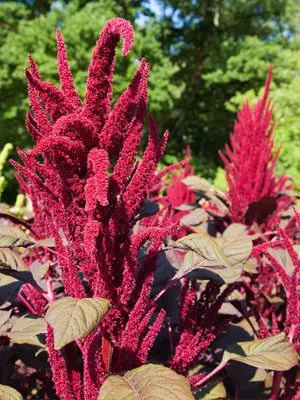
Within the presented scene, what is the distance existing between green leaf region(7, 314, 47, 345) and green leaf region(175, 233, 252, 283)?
30 cm

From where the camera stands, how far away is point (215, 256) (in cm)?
86

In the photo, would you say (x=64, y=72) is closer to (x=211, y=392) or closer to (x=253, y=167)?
(x=211, y=392)

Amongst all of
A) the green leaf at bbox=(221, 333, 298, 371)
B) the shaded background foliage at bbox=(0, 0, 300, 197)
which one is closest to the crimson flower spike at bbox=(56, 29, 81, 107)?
the green leaf at bbox=(221, 333, 298, 371)

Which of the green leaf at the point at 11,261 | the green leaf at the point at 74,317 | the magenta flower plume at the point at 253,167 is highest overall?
the magenta flower plume at the point at 253,167

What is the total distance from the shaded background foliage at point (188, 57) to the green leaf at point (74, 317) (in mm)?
7258

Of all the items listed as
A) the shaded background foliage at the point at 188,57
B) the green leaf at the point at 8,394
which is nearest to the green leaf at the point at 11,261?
the green leaf at the point at 8,394

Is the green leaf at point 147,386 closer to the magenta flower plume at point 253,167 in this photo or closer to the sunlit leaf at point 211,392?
the sunlit leaf at point 211,392

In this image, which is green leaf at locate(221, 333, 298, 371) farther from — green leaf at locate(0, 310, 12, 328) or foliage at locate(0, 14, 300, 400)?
green leaf at locate(0, 310, 12, 328)

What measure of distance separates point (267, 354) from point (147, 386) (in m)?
0.33

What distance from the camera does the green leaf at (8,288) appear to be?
3.63 feet

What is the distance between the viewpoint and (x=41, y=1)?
17422 mm

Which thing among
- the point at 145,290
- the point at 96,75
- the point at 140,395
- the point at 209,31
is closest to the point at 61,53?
the point at 96,75

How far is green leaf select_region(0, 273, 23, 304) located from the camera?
1106mm

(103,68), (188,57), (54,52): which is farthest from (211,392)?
(188,57)
